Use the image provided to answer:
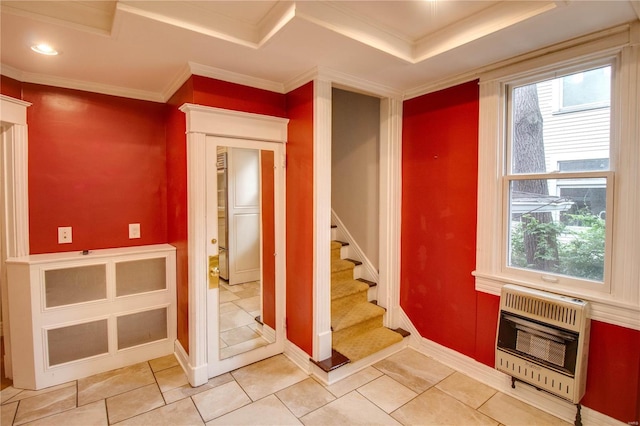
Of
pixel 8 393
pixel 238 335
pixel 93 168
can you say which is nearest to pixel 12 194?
pixel 93 168

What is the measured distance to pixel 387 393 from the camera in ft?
7.79

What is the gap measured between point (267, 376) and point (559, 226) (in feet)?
7.92

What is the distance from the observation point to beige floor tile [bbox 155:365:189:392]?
8.02 feet

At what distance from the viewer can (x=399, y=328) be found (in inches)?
124

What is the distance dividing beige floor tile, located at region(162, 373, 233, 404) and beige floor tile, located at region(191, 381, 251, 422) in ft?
0.15

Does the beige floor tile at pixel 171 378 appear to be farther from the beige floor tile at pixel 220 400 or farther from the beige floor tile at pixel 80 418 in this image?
the beige floor tile at pixel 80 418

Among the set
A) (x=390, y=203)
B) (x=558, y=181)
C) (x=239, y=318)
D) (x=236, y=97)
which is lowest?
(x=239, y=318)

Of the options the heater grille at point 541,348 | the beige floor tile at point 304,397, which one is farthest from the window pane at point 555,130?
the beige floor tile at point 304,397

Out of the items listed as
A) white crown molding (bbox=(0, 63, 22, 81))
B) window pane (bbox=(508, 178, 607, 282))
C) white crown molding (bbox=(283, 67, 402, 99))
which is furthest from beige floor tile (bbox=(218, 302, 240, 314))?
white crown molding (bbox=(0, 63, 22, 81))

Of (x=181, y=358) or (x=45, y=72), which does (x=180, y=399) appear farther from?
(x=45, y=72)

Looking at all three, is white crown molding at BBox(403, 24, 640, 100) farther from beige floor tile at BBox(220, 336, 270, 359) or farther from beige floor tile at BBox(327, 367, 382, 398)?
beige floor tile at BBox(220, 336, 270, 359)

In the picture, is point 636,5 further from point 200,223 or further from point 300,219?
point 200,223

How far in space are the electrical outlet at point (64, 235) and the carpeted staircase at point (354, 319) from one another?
2371 millimetres

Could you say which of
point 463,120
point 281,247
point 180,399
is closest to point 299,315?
point 281,247
